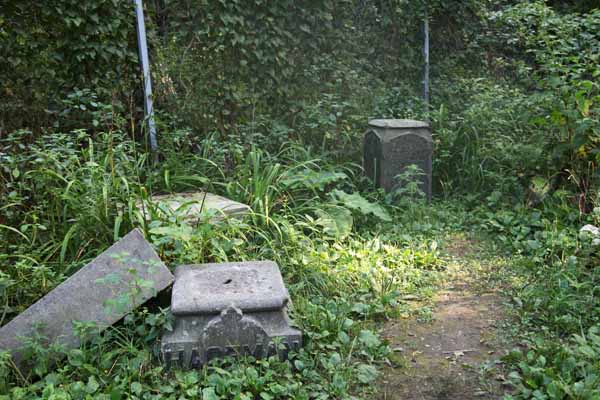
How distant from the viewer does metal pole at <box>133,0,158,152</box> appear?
218 inches

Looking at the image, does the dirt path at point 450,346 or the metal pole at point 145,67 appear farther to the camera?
the metal pole at point 145,67

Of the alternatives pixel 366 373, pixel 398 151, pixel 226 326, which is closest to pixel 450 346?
pixel 366 373

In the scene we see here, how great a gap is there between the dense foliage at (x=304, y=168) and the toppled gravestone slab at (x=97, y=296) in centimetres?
13

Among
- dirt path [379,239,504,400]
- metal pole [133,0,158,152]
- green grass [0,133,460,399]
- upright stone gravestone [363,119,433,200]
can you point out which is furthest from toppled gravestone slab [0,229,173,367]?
upright stone gravestone [363,119,433,200]

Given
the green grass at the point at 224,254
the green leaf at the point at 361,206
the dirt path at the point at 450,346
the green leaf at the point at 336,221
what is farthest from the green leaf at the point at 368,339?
the green leaf at the point at 361,206

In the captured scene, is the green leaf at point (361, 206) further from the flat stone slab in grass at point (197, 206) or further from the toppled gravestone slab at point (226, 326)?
the toppled gravestone slab at point (226, 326)

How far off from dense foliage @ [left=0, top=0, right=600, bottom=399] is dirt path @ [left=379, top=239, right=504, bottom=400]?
13cm

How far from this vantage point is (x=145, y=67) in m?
5.64

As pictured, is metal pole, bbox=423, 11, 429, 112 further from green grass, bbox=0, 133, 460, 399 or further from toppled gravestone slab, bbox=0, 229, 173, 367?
toppled gravestone slab, bbox=0, 229, 173, 367

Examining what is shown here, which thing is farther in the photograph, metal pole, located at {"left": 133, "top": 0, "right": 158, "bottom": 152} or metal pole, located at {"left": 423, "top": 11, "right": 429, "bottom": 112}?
metal pole, located at {"left": 423, "top": 11, "right": 429, "bottom": 112}

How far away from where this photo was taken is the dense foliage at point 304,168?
2992mm

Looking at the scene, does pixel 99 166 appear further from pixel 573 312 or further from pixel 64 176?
pixel 573 312

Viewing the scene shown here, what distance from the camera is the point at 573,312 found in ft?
11.0

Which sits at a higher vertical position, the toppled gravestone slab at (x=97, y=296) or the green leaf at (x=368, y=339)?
the toppled gravestone slab at (x=97, y=296)
